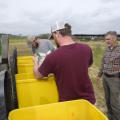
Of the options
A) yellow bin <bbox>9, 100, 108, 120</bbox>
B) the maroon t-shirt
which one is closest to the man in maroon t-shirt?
the maroon t-shirt

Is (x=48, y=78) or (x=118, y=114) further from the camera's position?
(x=118, y=114)

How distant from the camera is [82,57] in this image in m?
3.51

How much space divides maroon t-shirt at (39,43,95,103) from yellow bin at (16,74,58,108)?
0.29 metres

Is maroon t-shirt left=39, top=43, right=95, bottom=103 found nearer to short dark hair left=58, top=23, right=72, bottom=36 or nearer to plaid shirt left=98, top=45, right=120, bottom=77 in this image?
short dark hair left=58, top=23, right=72, bottom=36

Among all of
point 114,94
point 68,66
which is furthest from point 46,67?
point 114,94

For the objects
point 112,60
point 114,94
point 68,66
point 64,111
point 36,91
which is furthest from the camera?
point 114,94

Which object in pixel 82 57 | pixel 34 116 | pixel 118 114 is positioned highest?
pixel 82 57

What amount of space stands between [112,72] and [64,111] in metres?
2.89

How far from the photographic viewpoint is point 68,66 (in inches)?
135

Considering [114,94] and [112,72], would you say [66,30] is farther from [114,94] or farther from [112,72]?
[114,94]

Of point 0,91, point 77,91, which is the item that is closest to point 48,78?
point 77,91

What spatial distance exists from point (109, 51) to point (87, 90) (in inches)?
89.4

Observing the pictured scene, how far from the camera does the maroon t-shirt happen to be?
3426 mm

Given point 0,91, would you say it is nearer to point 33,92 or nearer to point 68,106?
point 68,106
